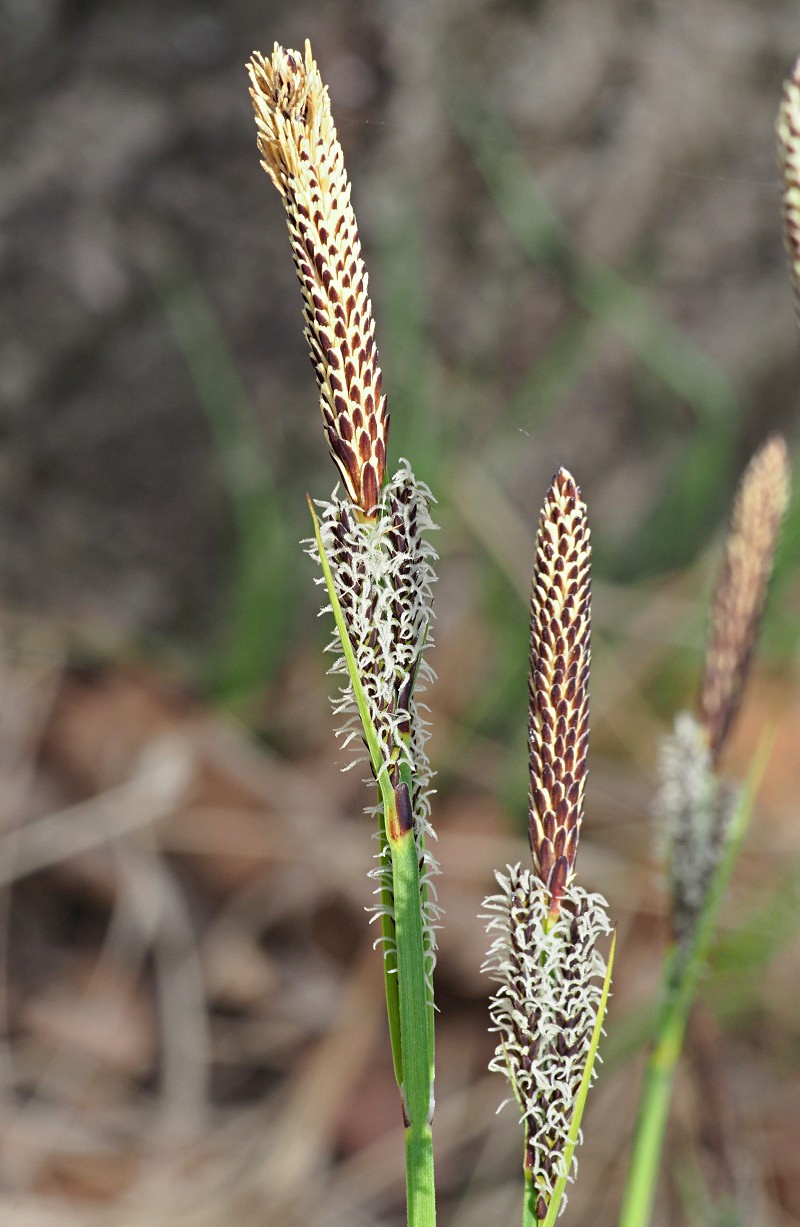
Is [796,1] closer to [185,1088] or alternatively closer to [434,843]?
[434,843]

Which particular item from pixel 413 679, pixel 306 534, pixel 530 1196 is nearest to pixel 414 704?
pixel 413 679

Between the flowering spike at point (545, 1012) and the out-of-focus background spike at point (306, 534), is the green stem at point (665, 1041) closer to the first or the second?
the flowering spike at point (545, 1012)

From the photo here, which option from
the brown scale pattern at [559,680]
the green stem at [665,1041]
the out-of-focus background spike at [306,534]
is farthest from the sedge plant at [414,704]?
the out-of-focus background spike at [306,534]

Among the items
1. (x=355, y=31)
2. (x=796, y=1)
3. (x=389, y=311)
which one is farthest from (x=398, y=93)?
(x=796, y=1)

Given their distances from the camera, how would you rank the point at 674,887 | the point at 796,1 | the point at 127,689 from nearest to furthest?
1. the point at 674,887
2. the point at 796,1
3. the point at 127,689

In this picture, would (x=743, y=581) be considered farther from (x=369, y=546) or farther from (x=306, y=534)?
(x=306, y=534)

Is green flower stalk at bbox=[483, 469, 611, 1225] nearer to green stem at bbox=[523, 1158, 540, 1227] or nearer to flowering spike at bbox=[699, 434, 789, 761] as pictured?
green stem at bbox=[523, 1158, 540, 1227]
